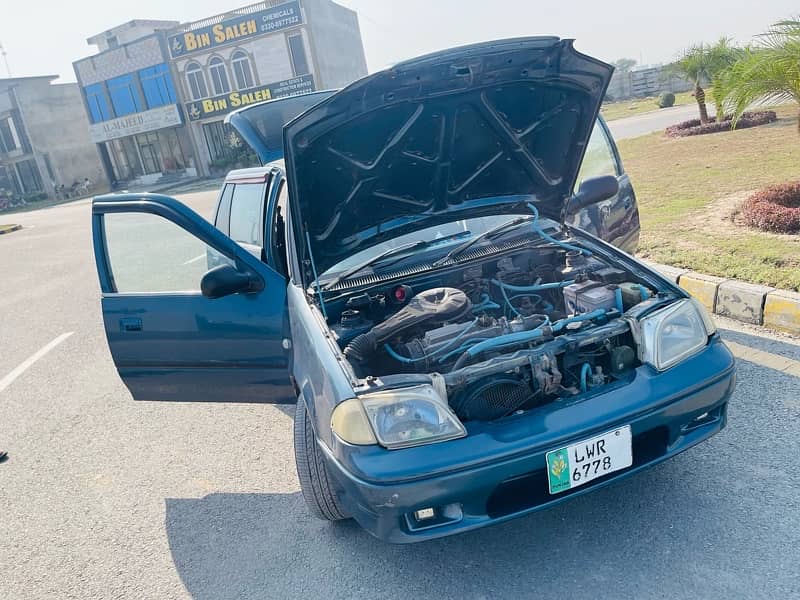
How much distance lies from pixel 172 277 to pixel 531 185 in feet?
6.99

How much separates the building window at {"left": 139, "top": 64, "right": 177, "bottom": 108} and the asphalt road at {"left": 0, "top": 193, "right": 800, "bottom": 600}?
35.2m

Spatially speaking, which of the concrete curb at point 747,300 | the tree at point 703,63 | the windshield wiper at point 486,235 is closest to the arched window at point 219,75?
the tree at point 703,63

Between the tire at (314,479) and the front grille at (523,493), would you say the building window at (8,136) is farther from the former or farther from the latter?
the front grille at (523,493)

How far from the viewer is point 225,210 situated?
4262 millimetres

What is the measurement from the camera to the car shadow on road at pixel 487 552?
222 cm

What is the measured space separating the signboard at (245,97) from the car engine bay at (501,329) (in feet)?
94.0

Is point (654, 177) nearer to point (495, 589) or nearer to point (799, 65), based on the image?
point (799, 65)

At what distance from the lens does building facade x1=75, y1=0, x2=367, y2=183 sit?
102 ft

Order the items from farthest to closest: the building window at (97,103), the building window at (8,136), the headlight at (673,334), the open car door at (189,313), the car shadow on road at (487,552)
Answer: the building window at (8,136) < the building window at (97,103) < the open car door at (189,313) < the headlight at (673,334) < the car shadow on road at (487,552)

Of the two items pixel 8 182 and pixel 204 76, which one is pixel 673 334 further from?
pixel 8 182

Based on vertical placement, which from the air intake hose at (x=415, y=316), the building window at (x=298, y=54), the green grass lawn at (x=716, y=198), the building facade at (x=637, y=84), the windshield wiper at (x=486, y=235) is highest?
the building window at (x=298, y=54)

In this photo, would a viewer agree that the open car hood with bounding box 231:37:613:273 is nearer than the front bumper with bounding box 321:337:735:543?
No

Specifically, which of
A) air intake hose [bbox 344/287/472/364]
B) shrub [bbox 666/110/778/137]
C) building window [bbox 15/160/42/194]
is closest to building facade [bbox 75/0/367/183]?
building window [bbox 15/160/42/194]

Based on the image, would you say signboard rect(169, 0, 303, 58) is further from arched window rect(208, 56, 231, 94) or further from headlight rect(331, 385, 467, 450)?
headlight rect(331, 385, 467, 450)
